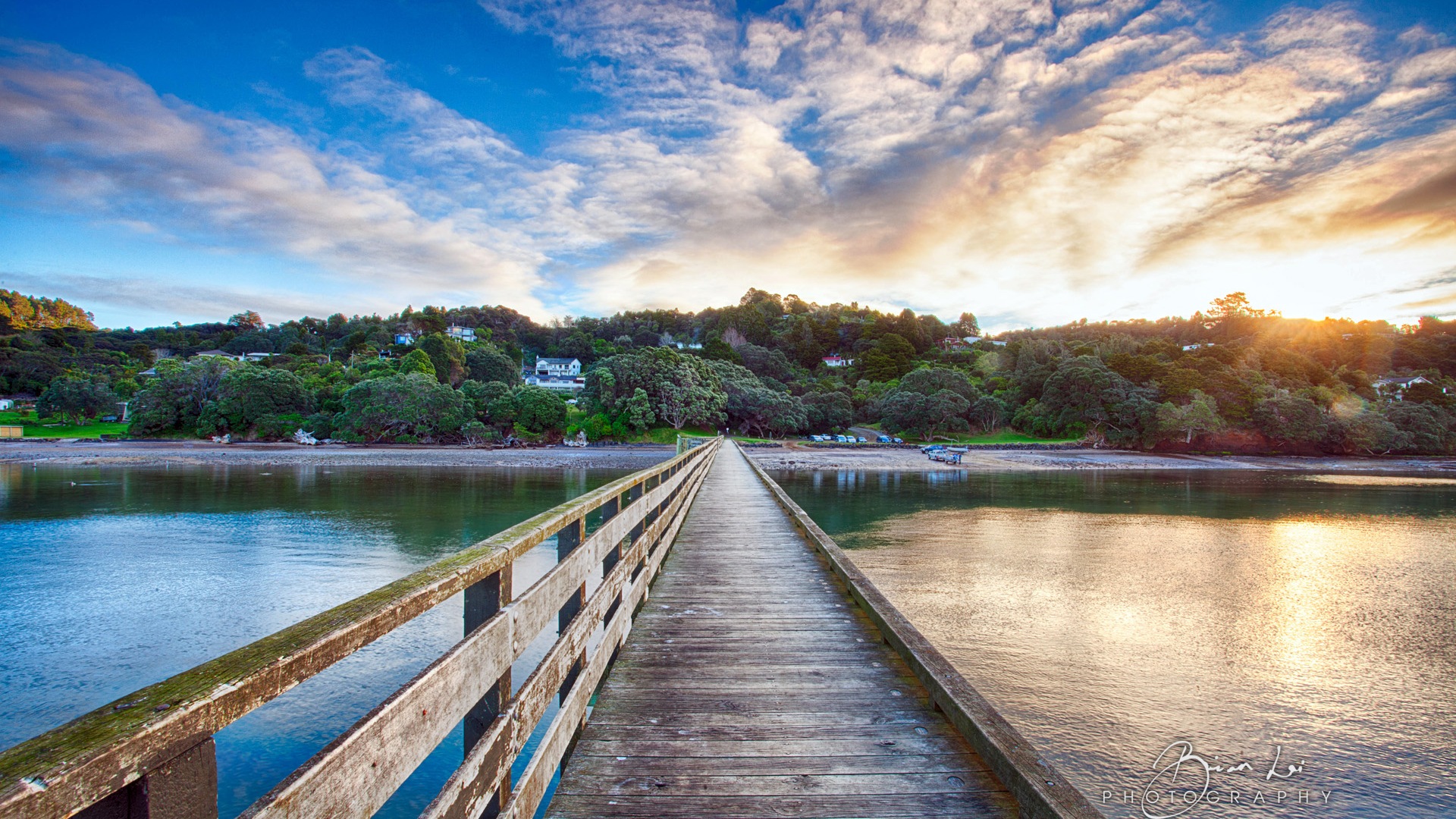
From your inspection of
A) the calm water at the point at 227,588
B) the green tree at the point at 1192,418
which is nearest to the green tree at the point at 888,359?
the green tree at the point at 1192,418

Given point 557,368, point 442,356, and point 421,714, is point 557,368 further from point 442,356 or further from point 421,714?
point 421,714

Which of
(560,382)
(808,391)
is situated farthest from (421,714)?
(560,382)

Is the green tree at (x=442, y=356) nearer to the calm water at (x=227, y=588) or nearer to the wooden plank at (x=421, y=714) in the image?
the calm water at (x=227, y=588)

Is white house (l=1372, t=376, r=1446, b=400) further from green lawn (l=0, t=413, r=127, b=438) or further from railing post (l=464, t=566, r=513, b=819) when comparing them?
green lawn (l=0, t=413, r=127, b=438)

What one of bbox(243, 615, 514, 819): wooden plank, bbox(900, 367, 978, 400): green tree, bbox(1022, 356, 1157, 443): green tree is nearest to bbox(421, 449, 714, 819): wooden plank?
bbox(243, 615, 514, 819): wooden plank

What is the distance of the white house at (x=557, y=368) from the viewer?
96.2 m

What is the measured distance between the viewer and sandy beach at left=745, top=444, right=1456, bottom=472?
43781 millimetres

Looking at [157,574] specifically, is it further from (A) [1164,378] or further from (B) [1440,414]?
(B) [1440,414]

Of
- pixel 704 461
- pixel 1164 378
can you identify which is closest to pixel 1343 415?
pixel 1164 378

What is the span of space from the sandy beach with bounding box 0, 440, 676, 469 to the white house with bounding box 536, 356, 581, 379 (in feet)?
148

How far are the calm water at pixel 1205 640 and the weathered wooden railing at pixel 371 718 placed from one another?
5825 millimetres

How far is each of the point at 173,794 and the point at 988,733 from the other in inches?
122

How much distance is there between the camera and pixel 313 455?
4597cm

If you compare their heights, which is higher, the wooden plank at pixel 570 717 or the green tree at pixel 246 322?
the green tree at pixel 246 322
